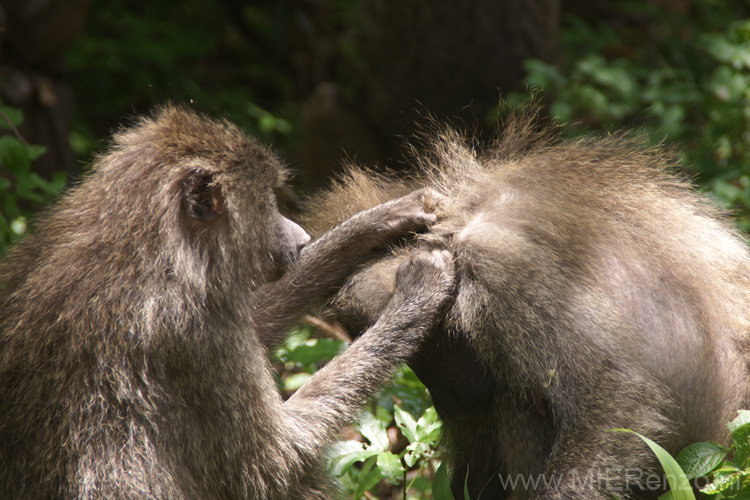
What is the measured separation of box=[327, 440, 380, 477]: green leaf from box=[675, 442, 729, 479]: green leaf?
3.05 ft

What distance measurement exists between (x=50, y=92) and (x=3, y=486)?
164 inches

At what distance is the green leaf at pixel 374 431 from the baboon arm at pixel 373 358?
0.18 m

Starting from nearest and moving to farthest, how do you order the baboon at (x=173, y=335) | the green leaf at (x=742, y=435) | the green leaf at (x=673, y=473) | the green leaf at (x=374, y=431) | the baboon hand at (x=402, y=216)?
the green leaf at (x=673, y=473) → the green leaf at (x=742, y=435) → the baboon at (x=173, y=335) → the baboon hand at (x=402, y=216) → the green leaf at (x=374, y=431)

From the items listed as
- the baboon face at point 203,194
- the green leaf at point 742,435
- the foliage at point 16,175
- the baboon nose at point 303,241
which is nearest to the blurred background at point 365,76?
the foliage at point 16,175

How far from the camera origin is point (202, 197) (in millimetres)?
2266

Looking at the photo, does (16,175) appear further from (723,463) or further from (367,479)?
(723,463)

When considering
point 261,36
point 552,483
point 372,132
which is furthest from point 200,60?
point 552,483

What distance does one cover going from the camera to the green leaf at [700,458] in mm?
1996

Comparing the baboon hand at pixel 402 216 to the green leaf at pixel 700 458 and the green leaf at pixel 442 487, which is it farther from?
the green leaf at pixel 700 458

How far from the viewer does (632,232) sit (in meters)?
2.20

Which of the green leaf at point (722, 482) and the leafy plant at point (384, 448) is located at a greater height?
the green leaf at point (722, 482)

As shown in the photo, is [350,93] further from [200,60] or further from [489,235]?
[489,235]

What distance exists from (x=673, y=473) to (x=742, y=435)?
23 cm

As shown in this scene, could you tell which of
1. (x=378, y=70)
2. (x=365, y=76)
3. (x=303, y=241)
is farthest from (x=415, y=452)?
(x=365, y=76)
